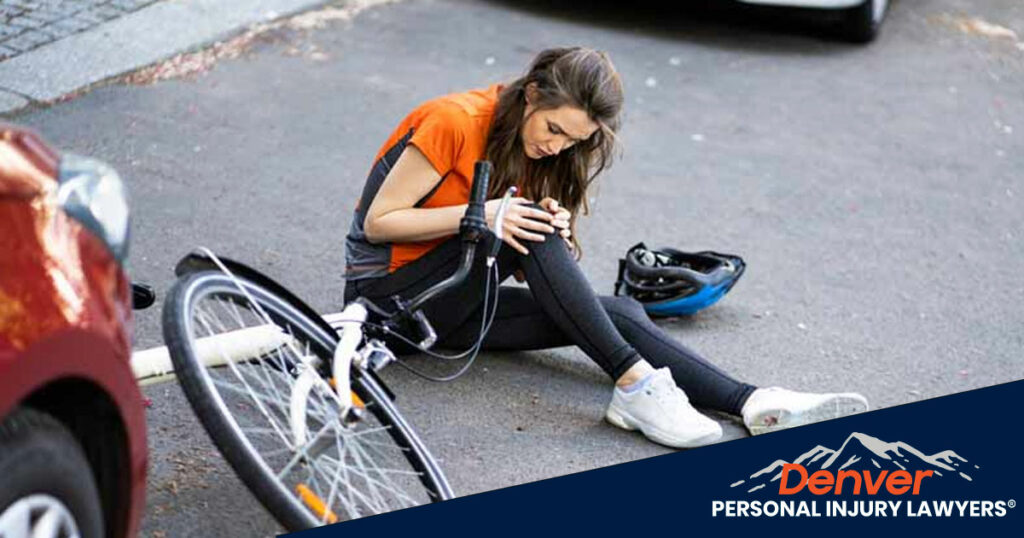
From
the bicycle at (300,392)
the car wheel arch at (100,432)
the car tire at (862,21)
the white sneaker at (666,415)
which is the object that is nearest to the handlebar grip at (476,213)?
the bicycle at (300,392)

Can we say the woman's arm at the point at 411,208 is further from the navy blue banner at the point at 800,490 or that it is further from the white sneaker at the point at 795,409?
the white sneaker at the point at 795,409

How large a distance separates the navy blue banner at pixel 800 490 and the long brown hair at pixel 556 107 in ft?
2.40

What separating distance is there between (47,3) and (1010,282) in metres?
4.58

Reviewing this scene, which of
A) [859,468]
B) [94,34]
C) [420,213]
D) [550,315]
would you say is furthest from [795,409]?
[94,34]

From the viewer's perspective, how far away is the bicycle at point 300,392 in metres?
3.36

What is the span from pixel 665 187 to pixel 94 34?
2.75m

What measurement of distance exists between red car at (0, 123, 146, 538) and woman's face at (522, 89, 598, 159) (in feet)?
4.77

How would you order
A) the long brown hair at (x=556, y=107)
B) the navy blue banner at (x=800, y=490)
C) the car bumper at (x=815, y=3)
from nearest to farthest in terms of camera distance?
the navy blue banner at (x=800, y=490) < the long brown hair at (x=556, y=107) < the car bumper at (x=815, y=3)

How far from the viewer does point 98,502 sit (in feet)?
8.88

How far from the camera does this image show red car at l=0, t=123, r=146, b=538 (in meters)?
2.42

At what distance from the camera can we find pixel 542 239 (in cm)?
408

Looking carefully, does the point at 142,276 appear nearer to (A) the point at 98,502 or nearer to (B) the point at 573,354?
(B) the point at 573,354

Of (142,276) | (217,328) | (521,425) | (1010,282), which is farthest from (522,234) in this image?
(1010,282)

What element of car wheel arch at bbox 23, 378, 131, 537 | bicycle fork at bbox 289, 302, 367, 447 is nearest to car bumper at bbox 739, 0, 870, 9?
bicycle fork at bbox 289, 302, 367, 447
